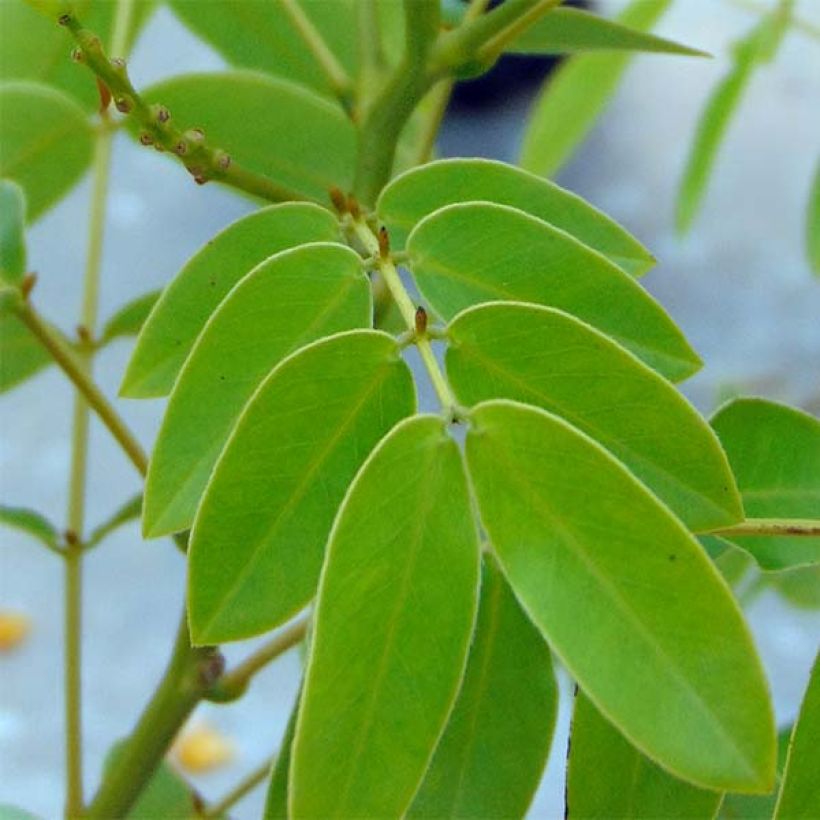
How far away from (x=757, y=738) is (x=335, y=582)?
0.32 feet

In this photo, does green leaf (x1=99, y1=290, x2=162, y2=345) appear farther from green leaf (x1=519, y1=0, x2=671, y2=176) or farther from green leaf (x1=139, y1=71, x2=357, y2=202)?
green leaf (x1=519, y1=0, x2=671, y2=176)

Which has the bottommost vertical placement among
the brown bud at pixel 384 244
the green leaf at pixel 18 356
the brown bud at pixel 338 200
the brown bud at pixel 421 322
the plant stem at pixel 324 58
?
the green leaf at pixel 18 356

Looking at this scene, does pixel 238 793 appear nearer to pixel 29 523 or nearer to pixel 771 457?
pixel 29 523

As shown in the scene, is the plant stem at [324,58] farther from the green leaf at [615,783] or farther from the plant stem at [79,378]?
the green leaf at [615,783]

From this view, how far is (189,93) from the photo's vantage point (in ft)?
1.58

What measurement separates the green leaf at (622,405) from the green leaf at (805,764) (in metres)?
0.07

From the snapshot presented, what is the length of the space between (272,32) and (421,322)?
27cm

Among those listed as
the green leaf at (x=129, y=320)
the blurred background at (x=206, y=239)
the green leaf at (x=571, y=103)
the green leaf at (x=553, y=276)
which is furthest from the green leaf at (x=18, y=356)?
the blurred background at (x=206, y=239)

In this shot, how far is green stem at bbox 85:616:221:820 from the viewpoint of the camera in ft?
1.42

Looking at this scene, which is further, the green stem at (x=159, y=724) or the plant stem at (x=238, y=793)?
the plant stem at (x=238, y=793)

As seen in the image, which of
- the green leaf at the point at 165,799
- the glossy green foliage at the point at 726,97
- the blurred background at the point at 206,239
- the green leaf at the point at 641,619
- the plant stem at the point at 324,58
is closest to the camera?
the green leaf at the point at 641,619

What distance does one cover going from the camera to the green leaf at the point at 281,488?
29 cm

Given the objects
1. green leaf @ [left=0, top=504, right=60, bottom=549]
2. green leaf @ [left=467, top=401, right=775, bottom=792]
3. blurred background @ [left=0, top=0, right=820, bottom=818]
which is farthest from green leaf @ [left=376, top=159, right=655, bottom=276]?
blurred background @ [left=0, top=0, right=820, bottom=818]

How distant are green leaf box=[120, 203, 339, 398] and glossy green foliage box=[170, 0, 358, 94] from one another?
21cm
